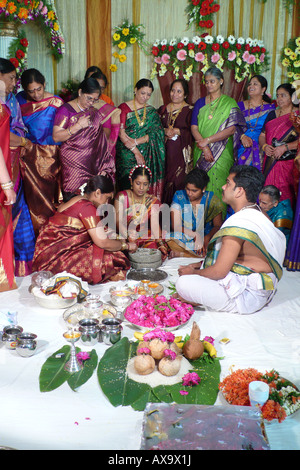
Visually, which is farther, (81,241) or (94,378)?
(81,241)

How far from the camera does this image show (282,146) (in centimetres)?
461

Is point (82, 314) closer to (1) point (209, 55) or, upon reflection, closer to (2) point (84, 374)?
(2) point (84, 374)

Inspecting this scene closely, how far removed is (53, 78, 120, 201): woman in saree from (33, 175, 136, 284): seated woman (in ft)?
2.61

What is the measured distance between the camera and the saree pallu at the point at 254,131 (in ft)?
16.6

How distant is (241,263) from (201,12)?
3.86 m

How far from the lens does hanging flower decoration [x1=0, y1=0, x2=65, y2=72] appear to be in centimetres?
454

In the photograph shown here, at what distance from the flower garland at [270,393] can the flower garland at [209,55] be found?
4.30m

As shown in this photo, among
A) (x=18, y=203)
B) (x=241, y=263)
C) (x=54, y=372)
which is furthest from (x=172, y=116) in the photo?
(x=54, y=372)

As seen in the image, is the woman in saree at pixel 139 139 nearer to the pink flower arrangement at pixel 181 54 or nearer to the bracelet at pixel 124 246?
the pink flower arrangement at pixel 181 54

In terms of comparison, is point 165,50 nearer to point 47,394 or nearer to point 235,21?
point 235,21

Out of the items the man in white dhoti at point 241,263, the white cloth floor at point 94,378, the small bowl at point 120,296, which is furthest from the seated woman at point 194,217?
the man in white dhoti at point 241,263

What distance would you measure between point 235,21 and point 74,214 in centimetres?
372

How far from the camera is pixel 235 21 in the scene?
5.79 m
